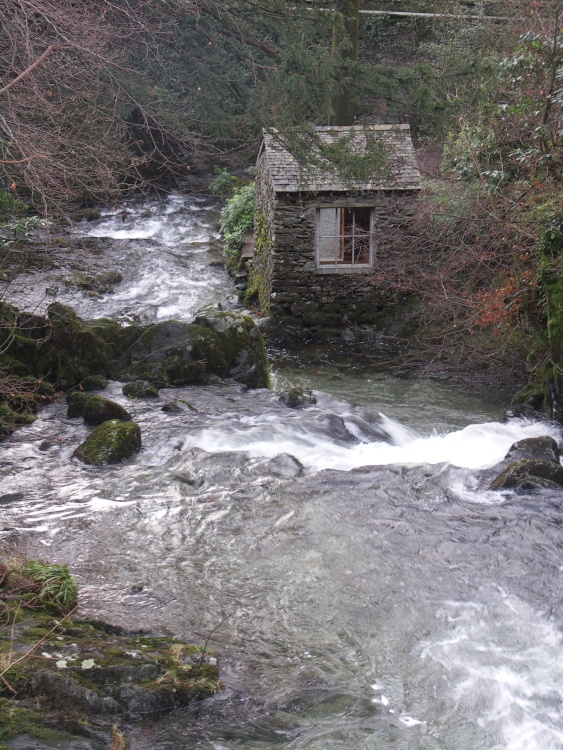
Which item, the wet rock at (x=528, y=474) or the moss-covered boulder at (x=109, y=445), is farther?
the moss-covered boulder at (x=109, y=445)

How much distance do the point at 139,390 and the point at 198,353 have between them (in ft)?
4.72

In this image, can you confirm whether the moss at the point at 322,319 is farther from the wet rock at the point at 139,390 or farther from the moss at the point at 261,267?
the wet rock at the point at 139,390

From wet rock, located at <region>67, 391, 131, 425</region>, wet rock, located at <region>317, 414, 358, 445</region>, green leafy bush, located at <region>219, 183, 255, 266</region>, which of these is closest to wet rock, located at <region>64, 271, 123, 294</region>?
green leafy bush, located at <region>219, 183, 255, 266</region>

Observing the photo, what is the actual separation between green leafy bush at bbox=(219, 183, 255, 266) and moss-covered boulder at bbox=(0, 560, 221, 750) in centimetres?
1560

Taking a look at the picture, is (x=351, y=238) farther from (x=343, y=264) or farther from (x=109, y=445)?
(x=109, y=445)

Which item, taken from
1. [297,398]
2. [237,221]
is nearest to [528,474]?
[297,398]

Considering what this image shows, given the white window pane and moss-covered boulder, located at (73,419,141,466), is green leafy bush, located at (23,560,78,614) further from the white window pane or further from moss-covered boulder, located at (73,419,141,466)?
the white window pane

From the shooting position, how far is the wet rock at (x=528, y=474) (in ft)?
26.4

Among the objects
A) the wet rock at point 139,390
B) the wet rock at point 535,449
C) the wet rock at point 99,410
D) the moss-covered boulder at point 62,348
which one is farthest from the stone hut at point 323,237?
the wet rock at point 535,449

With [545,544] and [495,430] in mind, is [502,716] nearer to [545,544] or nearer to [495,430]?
[545,544]

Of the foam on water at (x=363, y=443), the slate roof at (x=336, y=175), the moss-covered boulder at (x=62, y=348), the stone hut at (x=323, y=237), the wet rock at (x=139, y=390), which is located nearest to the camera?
the foam on water at (x=363, y=443)

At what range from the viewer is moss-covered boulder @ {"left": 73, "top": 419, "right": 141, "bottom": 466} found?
8.66m

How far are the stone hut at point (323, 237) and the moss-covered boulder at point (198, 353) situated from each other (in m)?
3.64

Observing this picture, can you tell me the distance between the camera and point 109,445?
8.75 meters
